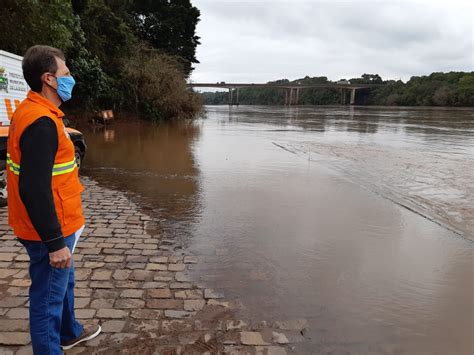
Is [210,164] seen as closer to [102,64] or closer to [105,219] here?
[105,219]

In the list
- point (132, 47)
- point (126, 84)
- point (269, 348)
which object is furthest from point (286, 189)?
point (132, 47)

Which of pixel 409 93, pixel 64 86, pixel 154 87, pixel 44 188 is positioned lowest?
pixel 44 188

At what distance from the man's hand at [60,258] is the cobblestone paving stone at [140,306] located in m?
0.99

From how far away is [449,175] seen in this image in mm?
9602

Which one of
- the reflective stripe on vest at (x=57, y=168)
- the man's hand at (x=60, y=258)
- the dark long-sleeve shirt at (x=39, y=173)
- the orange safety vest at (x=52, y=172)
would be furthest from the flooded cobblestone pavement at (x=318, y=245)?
the reflective stripe on vest at (x=57, y=168)

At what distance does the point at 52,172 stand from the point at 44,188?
11 cm

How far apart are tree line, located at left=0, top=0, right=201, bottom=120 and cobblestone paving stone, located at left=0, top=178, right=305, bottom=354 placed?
30.8 feet

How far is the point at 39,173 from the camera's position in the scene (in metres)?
2.03

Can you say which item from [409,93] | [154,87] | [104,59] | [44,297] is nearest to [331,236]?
[44,297]

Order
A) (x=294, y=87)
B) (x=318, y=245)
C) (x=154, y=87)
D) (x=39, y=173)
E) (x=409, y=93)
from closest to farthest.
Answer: (x=39, y=173)
(x=318, y=245)
(x=154, y=87)
(x=409, y=93)
(x=294, y=87)

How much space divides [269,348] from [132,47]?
1067 inches

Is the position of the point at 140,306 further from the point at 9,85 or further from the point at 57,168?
the point at 9,85

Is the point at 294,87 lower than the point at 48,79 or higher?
higher

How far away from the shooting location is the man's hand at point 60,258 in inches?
84.5
